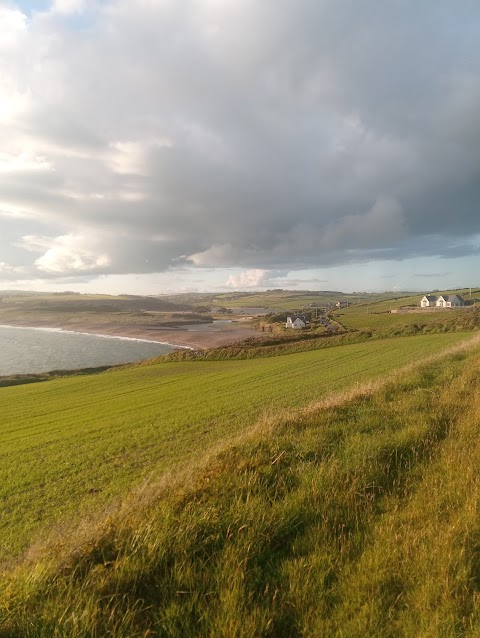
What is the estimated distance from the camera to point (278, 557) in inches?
169

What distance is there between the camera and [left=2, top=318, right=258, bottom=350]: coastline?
94250 millimetres

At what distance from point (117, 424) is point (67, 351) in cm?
7494

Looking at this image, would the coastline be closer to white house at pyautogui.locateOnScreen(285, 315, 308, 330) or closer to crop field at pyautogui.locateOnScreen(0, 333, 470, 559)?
white house at pyautogui.locateOnScreen(285, 315, 308, 330)

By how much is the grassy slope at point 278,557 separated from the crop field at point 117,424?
6.26 feet

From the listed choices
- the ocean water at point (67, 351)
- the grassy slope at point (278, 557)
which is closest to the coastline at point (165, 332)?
the ocean water at point (67, 351)

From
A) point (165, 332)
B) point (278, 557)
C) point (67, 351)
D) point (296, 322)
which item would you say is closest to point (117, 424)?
point (278, 557)

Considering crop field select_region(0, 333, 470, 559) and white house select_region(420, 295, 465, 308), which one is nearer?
crop field select_region(0, 333, 470, 559)

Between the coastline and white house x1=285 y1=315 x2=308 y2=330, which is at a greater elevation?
white house x1=285 y1=315 x2=308 y2=330

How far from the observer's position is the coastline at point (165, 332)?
94.2 meters

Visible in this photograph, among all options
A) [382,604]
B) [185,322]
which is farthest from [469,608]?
[185,322]

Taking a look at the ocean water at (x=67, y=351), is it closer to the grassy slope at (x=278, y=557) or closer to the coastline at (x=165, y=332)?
the coastline at (x=165, y=332)

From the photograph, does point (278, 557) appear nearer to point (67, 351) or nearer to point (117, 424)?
point (117, 424)

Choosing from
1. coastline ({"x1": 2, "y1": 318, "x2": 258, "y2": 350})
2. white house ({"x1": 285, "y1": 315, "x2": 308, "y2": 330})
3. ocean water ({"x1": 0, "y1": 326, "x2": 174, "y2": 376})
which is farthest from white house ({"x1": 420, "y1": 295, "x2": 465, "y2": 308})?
ocean water ({"x1": 0, "y1": 326, "x2": 174, "y2": 376})

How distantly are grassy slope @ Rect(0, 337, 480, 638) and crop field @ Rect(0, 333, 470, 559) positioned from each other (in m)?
1.91
